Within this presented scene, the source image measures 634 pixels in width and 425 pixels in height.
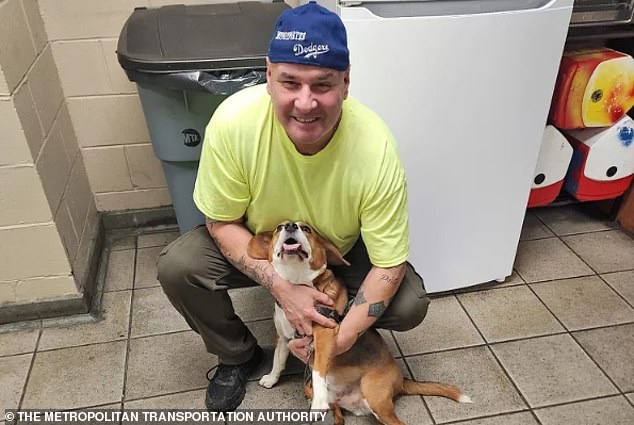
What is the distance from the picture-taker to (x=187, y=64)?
4.23 feet

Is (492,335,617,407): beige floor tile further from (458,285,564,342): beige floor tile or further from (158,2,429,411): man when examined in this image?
(158,2,429,411): man

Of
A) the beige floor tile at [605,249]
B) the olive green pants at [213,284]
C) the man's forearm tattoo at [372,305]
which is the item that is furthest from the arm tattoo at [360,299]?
the beige floor tile at [605,249]

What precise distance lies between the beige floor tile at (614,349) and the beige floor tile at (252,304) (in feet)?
2.92

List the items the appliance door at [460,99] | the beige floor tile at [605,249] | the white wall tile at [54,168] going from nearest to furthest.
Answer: the appliance door at [460,99] → the white wall tile at [54,168] → the beige floor tile at [605,249]

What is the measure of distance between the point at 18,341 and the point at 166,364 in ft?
1.49

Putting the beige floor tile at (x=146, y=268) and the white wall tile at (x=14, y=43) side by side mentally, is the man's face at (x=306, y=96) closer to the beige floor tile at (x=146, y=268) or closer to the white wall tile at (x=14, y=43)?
the white wall tile at (x=14, y=43)

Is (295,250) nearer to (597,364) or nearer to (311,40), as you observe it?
(311,40)

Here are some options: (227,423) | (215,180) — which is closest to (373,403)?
(227,423)

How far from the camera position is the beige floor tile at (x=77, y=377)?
1.36 metres

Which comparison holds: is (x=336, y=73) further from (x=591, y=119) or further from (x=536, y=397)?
(x=591, y=119)

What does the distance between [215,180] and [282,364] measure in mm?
523

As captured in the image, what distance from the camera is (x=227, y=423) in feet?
4.27

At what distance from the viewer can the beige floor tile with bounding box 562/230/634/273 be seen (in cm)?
182

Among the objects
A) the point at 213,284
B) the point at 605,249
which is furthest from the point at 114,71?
the point at 605,249
